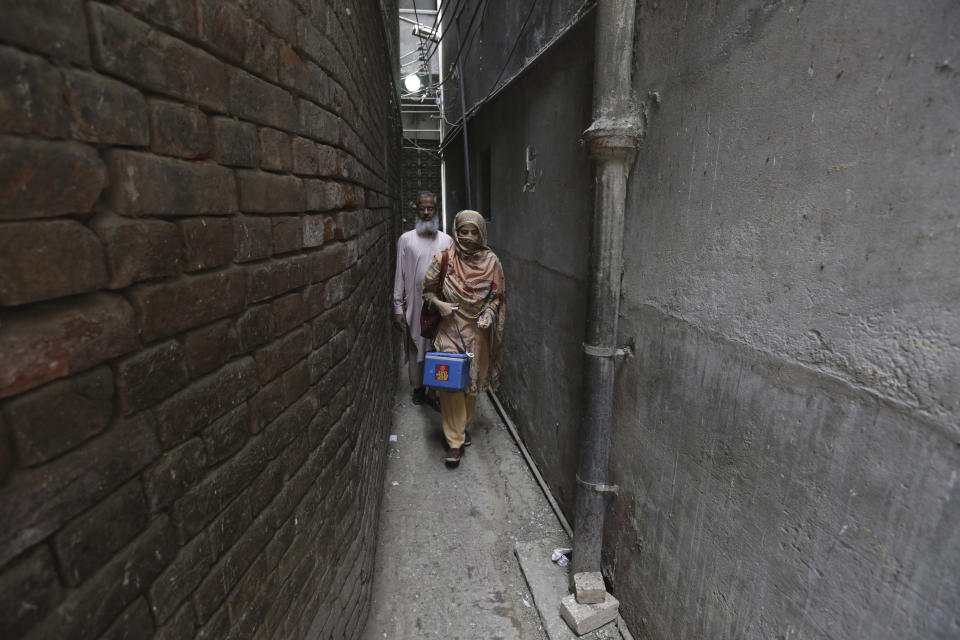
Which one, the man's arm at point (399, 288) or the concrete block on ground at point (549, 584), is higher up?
the man's arm at point (399, 288)

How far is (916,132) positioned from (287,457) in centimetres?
174

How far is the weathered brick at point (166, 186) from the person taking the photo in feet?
2.48

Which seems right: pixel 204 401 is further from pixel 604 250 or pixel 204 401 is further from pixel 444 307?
pixel 444 307

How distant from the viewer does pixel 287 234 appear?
1343 millimetres

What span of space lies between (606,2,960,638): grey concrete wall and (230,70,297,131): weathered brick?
1.40 m

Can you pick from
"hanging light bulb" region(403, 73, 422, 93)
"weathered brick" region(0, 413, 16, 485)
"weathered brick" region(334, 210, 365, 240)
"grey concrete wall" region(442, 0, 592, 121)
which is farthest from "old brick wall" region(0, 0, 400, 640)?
"hanging light bulb" region(403, 73, 422, 93)

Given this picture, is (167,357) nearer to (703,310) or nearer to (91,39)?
(91,39)

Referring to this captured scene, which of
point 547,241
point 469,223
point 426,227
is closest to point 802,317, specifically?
point 547,241

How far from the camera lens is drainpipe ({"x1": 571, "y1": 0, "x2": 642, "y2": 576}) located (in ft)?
7.06

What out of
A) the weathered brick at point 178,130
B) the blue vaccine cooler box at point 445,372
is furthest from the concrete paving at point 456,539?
the weathered brick at point 178,130

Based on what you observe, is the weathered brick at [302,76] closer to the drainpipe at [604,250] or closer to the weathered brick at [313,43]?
the weathered brick at [313,43]

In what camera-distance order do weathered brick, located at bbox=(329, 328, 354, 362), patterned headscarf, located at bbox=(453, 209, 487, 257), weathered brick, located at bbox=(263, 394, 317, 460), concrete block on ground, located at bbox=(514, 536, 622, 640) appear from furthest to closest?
1. patterned headscarf, located at bbox=(453, 209, 487, 257)
2. concrete block on ground, located at bbox=(514, 536, 622, 640)
3. weathered brick, located at bbox=(329, 328, 354, 362)
4. weathered brick, located at bbox=(263, 394, 317, 460)

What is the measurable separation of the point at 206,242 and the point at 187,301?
136 millimetres

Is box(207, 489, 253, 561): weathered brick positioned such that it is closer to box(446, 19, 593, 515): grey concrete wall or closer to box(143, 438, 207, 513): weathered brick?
box(143, 438, 207, 513): weathered brick
